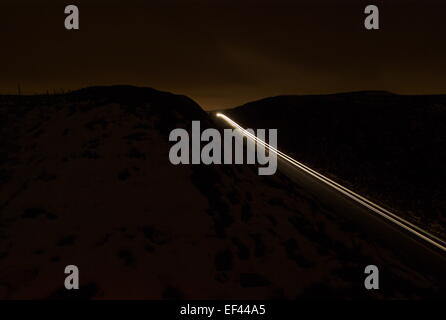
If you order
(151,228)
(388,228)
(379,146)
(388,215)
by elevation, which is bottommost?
(388,228)

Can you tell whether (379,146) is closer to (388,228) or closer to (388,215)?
(388,215)

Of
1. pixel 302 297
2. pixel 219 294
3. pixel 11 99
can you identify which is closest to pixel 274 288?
pixel 302 297

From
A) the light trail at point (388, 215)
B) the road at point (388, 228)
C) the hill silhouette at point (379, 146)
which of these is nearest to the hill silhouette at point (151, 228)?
the road at point (388, 228)

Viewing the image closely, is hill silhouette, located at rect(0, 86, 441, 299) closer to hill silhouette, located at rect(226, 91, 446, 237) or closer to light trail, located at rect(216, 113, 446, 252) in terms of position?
light trail, located at rect(216, 113, 446, 252)

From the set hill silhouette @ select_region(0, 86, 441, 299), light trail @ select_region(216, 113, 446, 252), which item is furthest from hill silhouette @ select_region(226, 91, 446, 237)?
hill silhouette @ select_region(0, 86, 441, 299)

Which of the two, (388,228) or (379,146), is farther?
(379,146)

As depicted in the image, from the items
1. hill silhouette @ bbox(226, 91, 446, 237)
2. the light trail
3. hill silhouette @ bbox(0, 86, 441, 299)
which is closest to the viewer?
hill silhouette @ bbox(0, 86, 441, 299)

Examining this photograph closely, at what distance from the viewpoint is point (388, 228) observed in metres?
9.78

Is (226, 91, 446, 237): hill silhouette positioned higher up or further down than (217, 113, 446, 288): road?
higher up

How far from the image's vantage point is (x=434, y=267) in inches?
299

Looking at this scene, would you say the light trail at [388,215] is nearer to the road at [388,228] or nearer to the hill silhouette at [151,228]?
the road at [388,228]

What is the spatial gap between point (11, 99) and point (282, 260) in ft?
40.2

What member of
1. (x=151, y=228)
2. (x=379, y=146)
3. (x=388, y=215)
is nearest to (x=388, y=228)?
(x=388, y=215)

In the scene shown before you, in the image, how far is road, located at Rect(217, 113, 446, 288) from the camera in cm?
782
